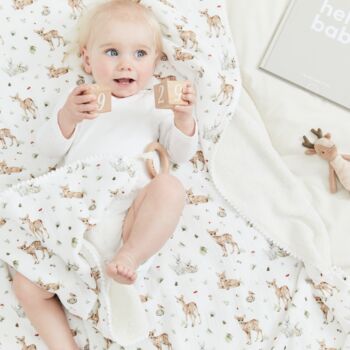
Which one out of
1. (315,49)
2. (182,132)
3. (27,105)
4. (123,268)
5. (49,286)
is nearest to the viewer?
(123,268)

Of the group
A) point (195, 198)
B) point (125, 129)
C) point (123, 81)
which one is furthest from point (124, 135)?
point (195, 198)

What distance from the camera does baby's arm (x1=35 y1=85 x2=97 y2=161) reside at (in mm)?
1344

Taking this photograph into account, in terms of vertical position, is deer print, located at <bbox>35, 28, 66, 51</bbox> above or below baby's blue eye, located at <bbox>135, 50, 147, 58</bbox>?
below

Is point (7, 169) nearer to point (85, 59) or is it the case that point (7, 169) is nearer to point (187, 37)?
point (85, 59)

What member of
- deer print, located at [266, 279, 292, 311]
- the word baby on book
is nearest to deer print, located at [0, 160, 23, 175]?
deer print, located at [266, 279, 292, 311]

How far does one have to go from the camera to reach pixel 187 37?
159cm

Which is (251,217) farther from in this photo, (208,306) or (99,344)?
(99,344)

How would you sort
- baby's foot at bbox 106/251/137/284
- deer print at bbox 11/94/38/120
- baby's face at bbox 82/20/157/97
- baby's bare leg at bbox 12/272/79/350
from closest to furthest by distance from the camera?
baby's foot at bbox 106/251/137/284, baby's bare leg at bbox 12/272/79/350, baby's face at bbox 82/20/157/97, deer print at bbox 11/94/38/120

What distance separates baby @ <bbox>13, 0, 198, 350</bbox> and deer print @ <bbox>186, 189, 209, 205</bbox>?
0.09 m

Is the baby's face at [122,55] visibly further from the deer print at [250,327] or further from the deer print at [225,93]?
the deer print at [250,327]

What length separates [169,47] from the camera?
1570 mm

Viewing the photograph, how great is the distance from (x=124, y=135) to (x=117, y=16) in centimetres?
28

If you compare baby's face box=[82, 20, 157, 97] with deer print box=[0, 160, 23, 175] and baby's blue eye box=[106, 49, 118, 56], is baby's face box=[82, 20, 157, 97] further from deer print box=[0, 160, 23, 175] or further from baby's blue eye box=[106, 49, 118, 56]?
deer print box=[0, 160, 23, 175]

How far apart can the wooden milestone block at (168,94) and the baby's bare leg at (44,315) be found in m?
0.48
